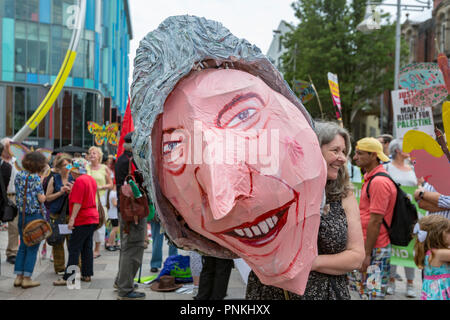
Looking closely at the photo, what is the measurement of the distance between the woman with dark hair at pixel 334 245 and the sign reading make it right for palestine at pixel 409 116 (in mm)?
595

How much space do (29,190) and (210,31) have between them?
4.37 metres

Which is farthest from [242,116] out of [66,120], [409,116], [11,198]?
[66,120]

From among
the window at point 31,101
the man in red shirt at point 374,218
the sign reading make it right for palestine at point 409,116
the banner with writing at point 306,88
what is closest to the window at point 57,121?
the window at point 31,101

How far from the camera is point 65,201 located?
555 centimetres

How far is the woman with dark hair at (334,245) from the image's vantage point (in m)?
1.75

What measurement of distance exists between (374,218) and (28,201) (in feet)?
11.9

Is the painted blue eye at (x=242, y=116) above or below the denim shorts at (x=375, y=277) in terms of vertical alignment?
above

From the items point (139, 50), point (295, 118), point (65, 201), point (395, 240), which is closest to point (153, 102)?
point (139, 50)

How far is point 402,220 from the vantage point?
3980 millimetres

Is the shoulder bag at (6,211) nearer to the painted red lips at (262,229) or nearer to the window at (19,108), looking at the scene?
the painted red lips at (262,229)

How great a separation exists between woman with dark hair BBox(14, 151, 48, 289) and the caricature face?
14.1ft

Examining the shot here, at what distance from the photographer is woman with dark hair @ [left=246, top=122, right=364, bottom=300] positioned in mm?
1755

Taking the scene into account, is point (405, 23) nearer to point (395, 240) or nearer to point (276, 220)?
point (395, 240)
